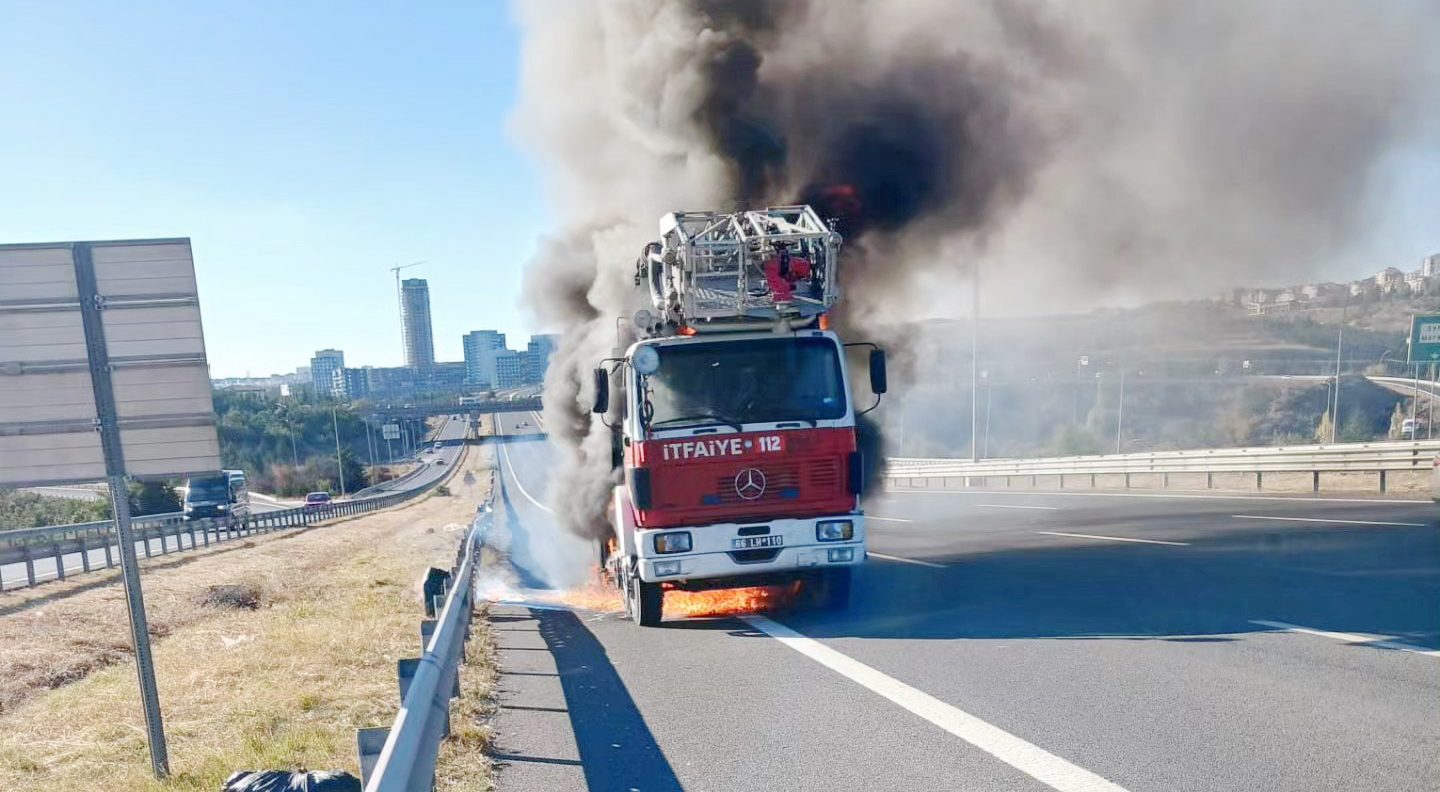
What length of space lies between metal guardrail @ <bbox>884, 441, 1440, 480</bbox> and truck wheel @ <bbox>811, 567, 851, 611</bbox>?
5.28 metres

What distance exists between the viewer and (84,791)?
16.7 ft

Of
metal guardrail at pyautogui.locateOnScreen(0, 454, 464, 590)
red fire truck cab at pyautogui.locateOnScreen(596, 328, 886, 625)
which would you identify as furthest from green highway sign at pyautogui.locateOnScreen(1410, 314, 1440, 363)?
metal guardrail at pyautogui.locateOnScreen(0, 454, 464, 590)

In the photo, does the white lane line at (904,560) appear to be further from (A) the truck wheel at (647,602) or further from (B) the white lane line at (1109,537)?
(A) the truck wheel at (647,602)

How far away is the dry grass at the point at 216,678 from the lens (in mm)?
5324

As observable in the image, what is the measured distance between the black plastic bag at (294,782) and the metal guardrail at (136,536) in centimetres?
1020

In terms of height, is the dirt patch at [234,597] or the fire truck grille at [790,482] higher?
the fire truck grille at [790,482]

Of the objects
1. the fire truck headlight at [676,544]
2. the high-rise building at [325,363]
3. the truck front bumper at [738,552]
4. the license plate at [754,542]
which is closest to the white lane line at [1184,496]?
the truck front bumper at [738,552]

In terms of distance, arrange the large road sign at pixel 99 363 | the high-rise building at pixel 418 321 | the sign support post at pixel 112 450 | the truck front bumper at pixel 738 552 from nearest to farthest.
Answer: the sign support post at pixel 112 450
the large road sign at pixel 99 363
the truck front bumper at pixel 738 552
the high-rise building at pixel 418 321

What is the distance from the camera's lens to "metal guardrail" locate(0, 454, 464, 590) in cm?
1742

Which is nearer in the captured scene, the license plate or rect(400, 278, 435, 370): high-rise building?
the license plate

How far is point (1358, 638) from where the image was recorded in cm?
639

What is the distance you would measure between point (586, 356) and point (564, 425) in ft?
4.55

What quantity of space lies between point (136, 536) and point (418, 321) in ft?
526

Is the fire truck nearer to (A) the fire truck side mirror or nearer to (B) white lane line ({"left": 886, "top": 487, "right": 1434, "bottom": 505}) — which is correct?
(A) the fire truck side mirror
